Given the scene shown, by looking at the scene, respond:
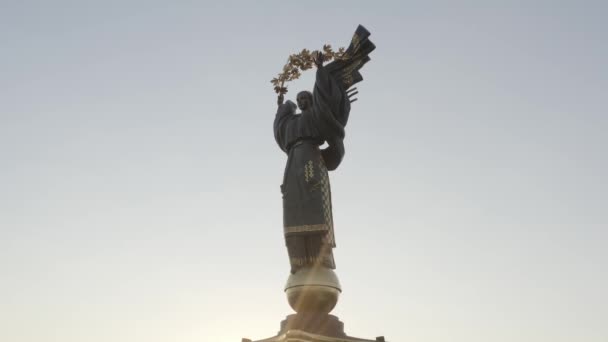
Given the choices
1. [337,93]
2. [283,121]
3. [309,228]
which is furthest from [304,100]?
[309,228]

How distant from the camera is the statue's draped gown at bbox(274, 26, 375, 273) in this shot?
13812 mm

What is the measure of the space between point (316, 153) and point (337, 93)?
130cm

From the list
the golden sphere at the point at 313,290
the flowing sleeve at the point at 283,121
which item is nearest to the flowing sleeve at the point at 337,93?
the flowing sleeve at the point at 283,121

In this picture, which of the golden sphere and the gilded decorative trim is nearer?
the golden sphere

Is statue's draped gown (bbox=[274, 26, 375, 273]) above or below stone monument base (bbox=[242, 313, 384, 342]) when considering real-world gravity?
above

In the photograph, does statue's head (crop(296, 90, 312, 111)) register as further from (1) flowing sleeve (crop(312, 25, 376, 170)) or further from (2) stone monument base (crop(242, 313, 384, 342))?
(2) stone monument base (crop(242, 313, 384, 342))

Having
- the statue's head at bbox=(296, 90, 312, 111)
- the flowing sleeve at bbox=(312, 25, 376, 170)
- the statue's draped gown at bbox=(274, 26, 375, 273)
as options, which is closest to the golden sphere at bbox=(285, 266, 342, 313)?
the statue's draped gown at bbox=(274, 26, 375, 273)

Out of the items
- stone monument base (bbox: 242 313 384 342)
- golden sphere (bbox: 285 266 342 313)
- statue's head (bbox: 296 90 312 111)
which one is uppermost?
statue's head (bbox: 296 90 312 111)

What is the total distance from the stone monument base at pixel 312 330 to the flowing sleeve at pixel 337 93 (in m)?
3.27

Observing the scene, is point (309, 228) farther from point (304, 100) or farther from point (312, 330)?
point (304, 100)

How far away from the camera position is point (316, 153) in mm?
14609

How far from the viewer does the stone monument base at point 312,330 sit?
12750 mm

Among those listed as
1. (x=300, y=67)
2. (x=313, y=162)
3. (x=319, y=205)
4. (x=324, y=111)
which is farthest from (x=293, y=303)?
(x=300, y=67)

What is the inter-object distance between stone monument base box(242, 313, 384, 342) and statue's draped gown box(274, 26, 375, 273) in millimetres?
1006
